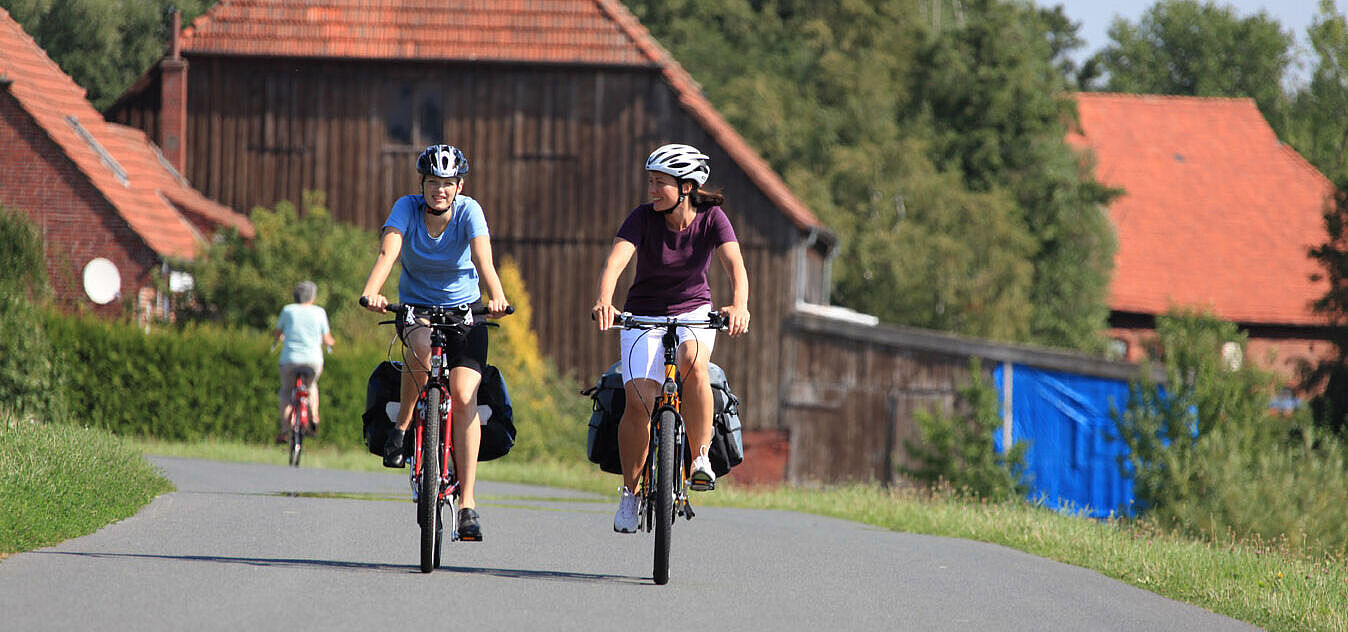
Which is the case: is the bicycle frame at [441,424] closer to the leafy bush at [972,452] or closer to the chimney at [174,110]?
the leafy bush at [972,452]

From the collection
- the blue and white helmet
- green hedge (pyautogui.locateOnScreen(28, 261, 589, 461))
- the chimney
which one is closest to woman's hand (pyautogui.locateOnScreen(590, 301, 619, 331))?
the blue and white helmet

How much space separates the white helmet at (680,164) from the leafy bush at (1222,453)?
40.3 feet

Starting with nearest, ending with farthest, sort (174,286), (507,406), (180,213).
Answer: (507,406) < (174,286) < (180,213)

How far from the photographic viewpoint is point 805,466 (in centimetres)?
3491

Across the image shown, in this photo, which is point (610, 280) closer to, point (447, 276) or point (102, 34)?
point (447, 276)

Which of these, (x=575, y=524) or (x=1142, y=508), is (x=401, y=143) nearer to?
(x=1142, y=508)

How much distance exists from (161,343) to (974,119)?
85.3 feet

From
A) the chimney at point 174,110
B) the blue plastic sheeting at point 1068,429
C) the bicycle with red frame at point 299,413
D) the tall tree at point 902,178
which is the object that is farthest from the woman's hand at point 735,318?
the tall tree at point 902,178

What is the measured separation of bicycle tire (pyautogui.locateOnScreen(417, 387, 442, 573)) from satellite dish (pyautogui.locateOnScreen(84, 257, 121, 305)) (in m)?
20.9

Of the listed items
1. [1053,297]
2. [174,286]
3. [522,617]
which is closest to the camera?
[522,617]

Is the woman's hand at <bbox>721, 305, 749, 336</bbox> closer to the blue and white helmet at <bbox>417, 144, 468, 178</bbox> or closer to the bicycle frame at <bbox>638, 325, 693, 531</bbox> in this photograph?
the bicycle frame at <bbox>638, 325, 693, 531</bbox>

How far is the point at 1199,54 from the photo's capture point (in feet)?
240

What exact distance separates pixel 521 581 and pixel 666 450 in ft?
3.05

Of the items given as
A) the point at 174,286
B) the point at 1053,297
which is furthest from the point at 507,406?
the point at 1053,297
